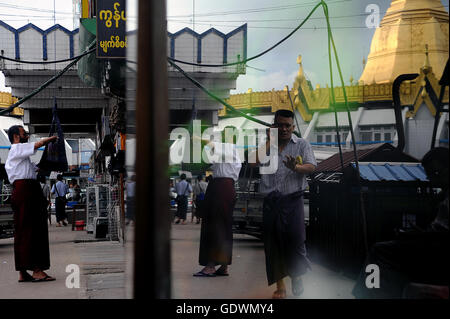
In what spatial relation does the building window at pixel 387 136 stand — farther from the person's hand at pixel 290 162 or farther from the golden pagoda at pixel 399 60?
the person's hand at pixel 290 162

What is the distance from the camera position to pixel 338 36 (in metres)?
3.41

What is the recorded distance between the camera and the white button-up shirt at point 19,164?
16.7 feet

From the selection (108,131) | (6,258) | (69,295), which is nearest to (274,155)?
(69,295)

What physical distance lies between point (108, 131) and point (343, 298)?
328 inches

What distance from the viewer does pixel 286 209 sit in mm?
4020

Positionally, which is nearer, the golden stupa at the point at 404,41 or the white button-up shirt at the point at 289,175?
the golden stupa at the point at 404,41

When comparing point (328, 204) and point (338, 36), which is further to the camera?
point (328, 204)

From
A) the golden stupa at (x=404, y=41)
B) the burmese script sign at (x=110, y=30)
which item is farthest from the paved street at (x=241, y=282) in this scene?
the burmese script sign at (x=110, y=30)

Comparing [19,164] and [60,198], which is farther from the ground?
[19,164]

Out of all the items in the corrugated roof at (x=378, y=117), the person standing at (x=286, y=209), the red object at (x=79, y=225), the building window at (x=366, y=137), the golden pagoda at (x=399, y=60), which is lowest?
the red object at (x=79, y=225)

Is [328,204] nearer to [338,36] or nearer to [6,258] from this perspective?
[338,36]

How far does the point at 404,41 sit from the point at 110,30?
4.56m

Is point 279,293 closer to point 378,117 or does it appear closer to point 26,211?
point 378,117

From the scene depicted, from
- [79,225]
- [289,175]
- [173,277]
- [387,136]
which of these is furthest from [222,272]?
[79,225]
